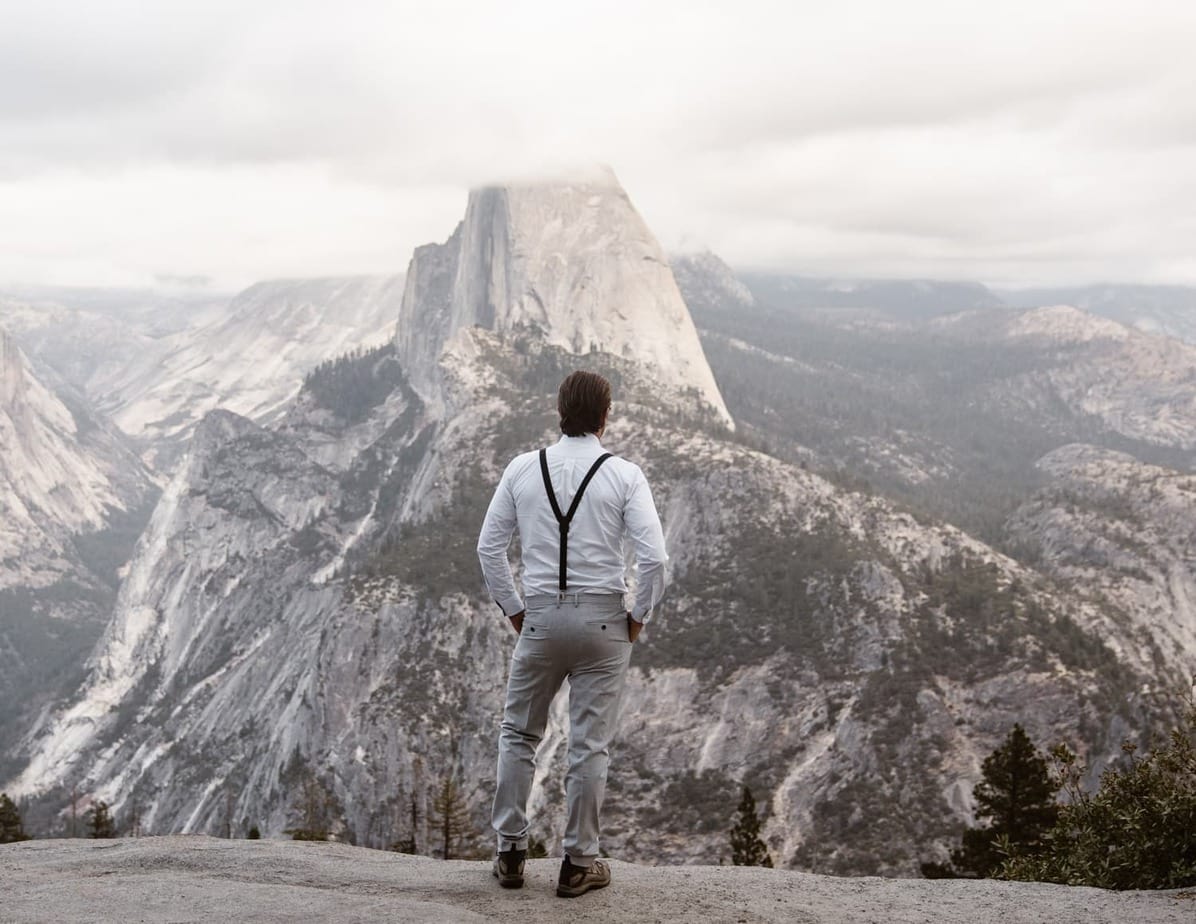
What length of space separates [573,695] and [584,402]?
3254 millimetres

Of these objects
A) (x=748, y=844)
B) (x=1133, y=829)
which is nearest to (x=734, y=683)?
(x=748, y=844)

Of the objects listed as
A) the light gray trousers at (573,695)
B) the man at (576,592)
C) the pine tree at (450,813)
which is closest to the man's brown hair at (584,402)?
the man at (576,592)

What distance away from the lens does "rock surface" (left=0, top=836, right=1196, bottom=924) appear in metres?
10.4

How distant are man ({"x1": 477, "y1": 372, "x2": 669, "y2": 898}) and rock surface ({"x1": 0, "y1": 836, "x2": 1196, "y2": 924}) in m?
1.07

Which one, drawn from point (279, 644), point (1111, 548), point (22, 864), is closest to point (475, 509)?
point (279, 644)

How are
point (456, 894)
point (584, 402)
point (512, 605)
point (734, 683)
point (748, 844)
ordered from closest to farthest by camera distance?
1. point (584, 402)
2. point (512, 605)
3. point (456, 894)
4. point (748, 844)
5. point (734, 683)

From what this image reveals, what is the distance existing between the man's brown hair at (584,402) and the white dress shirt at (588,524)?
0.14 m

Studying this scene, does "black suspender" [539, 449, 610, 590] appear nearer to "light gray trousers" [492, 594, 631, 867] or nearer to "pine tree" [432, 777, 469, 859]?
"light gray trousers" [492, 594, 631, 867]

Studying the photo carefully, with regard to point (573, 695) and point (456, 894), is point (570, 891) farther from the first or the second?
point (573, 695)

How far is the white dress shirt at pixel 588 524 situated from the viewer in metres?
10.3

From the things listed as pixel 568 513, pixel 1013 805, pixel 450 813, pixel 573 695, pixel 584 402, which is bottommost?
pixel 450 813

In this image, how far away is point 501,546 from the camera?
35.7 ft

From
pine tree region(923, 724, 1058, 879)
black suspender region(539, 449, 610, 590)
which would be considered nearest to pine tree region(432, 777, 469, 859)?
pine tree region(923, 724, 1058, 879)

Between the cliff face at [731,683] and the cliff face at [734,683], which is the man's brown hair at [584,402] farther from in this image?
the cliff face at [731,683]
